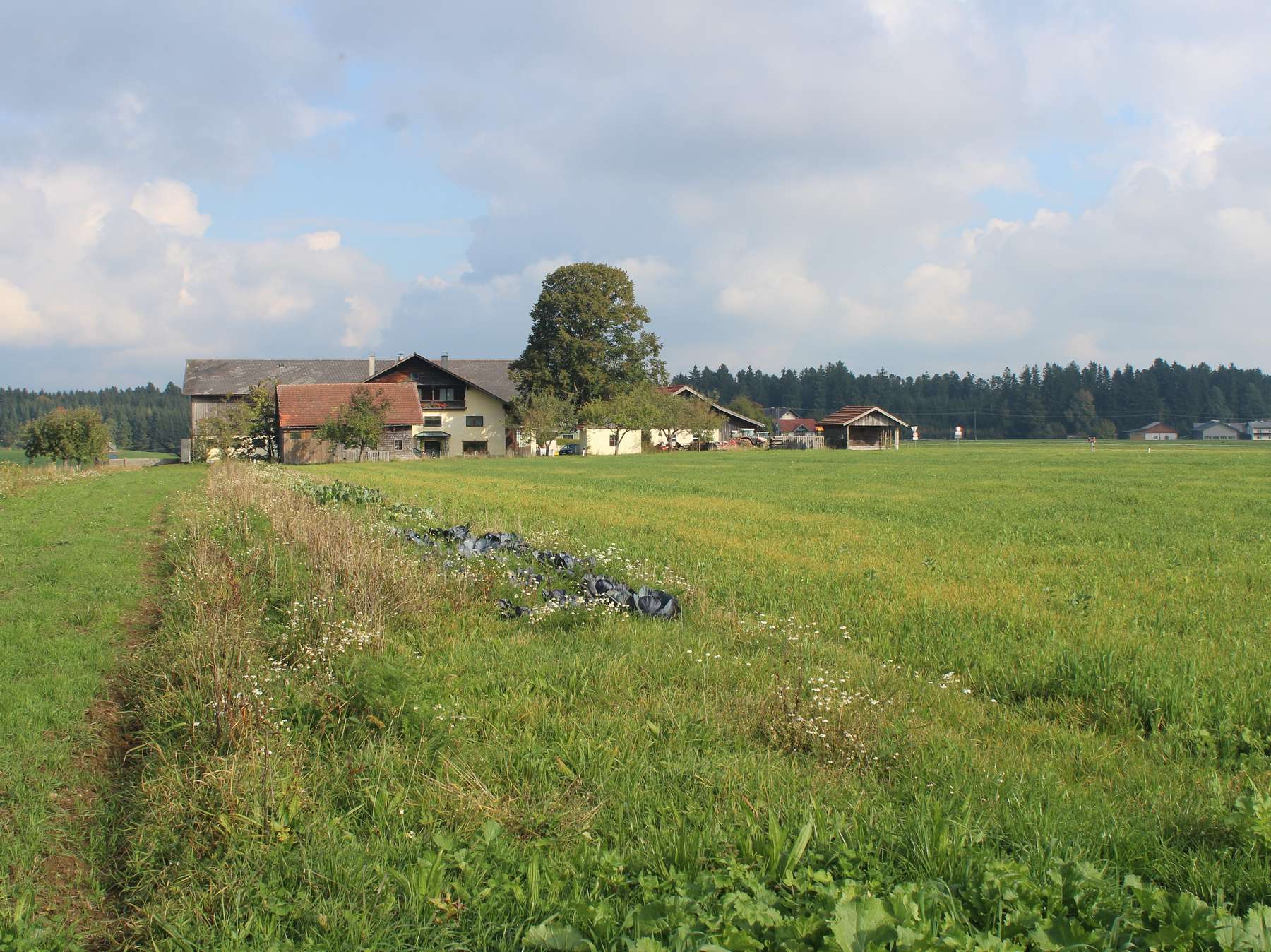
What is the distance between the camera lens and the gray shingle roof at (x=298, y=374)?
3029 inches

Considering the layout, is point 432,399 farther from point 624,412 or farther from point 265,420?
point 624,412

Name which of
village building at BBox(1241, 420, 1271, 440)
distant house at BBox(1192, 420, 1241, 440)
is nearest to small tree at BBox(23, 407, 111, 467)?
distant house at BBox(1192, 420, 1241, 440)

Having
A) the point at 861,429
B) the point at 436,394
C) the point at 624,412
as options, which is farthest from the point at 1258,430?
the point at 436,394

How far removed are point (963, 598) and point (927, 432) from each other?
18456 centimetres

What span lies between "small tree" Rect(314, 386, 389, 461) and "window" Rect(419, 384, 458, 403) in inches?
434

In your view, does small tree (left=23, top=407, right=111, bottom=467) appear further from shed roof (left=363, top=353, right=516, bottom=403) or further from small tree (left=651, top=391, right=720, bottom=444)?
small tree (left=651, top=391, right=720, bottom=444)

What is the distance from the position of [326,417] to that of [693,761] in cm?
6594

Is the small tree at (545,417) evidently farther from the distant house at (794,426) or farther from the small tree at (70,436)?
the distant house at (794,426)

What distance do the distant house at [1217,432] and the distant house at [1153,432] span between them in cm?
377

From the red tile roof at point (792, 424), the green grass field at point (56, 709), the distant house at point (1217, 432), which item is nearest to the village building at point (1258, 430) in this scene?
the distant house at point (1217, 432)

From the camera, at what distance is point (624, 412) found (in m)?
73.4

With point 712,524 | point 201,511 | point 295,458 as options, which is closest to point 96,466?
point 295,458

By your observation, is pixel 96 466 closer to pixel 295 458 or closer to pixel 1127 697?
pixel 295 458

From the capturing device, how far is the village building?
155375 millimetres
